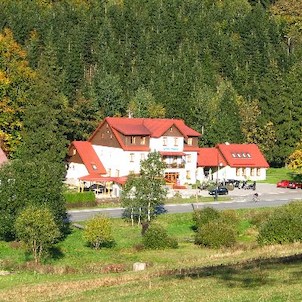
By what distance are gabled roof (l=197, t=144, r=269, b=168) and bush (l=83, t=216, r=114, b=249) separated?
119ft

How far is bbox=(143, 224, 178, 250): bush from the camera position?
45.7 m

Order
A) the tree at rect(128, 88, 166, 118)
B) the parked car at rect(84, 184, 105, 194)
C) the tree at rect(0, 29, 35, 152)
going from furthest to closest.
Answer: the tree at rect(128, 88, 166, 118), the tree at rect(0, 29, 35, 152), the parked car at rect(84, 184, 105, 194)

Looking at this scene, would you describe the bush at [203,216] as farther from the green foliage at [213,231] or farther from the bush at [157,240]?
the bush at [157,240]

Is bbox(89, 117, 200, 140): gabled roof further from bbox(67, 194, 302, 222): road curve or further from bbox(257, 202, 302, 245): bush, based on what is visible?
bbox(257, 202, 302, 245): bush

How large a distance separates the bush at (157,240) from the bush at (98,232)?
2.66m

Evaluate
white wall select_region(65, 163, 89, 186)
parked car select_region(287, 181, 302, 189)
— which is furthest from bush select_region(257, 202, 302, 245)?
white wall select_region(65, 163, 89, 186)

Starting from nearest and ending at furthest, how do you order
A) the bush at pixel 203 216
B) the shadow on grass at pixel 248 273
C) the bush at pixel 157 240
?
the shadow on grass at pixel 248 273 < the bush at pixel 157 240 < the bush at pixel 203 216

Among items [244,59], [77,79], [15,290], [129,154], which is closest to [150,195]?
[129,154]

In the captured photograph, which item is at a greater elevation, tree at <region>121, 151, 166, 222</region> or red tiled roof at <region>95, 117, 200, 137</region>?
red tiled roof at <region>95, 117, 200, 137</region>

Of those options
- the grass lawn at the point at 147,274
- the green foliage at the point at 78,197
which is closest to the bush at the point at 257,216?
the grass lawn at the point at 147,274

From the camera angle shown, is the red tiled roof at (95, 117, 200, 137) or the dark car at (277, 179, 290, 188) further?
the dark car at (277, 179, 290, 188)

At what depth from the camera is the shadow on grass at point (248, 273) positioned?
23.8 m

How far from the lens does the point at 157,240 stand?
45.8 m

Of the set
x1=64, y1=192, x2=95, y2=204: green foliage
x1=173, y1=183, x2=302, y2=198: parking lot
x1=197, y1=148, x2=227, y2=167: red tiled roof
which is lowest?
x1=64, y1=192, x2=95, y2=204: green foliage
